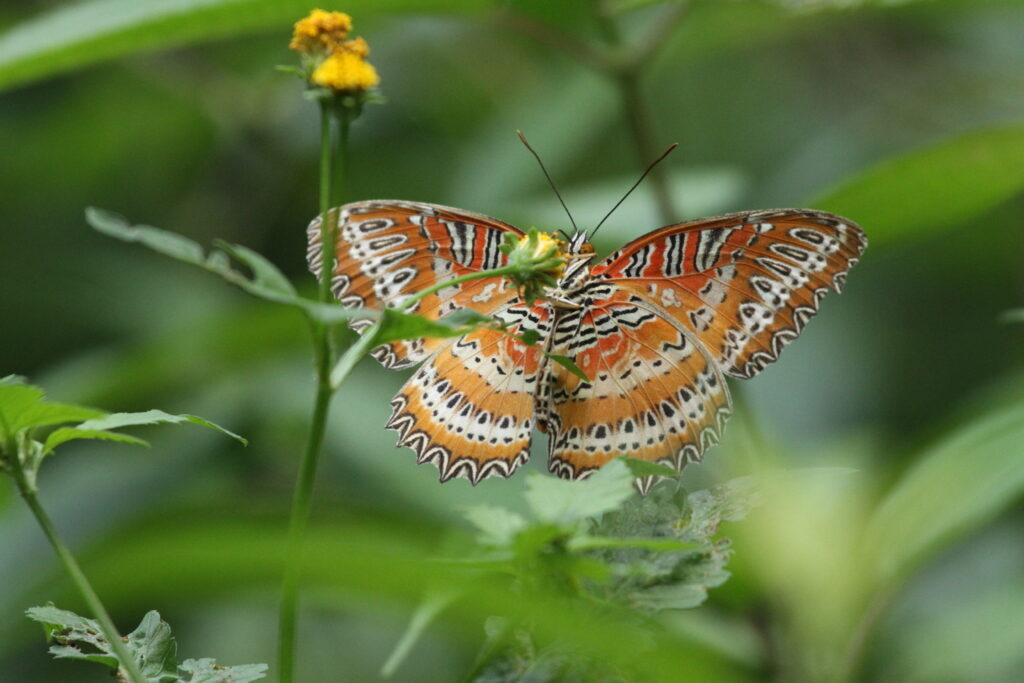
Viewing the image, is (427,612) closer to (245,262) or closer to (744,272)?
(245,262)

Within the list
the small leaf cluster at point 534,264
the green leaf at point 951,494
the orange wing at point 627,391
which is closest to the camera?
the small leaf cluster at point 534,264

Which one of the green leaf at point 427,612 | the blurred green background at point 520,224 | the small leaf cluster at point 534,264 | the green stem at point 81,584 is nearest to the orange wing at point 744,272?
the blurred green background at point 520,224

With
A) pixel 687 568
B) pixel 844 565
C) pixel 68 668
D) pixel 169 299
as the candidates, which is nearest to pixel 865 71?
pixel 169 299

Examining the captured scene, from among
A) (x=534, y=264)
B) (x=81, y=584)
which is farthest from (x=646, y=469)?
(x=81, y=584)

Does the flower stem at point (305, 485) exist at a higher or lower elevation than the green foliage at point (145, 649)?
higher

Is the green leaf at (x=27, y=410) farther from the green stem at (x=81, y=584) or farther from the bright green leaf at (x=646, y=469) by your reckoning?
the bright green leaf at (x=646, y=469)

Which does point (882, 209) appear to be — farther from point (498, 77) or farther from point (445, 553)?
point (498, 77)

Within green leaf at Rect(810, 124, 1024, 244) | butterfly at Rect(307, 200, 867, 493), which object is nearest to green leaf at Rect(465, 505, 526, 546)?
butterfly at Rect(307, 200, 867, 493)

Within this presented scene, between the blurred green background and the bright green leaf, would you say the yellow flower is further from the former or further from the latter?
the blurred green background
